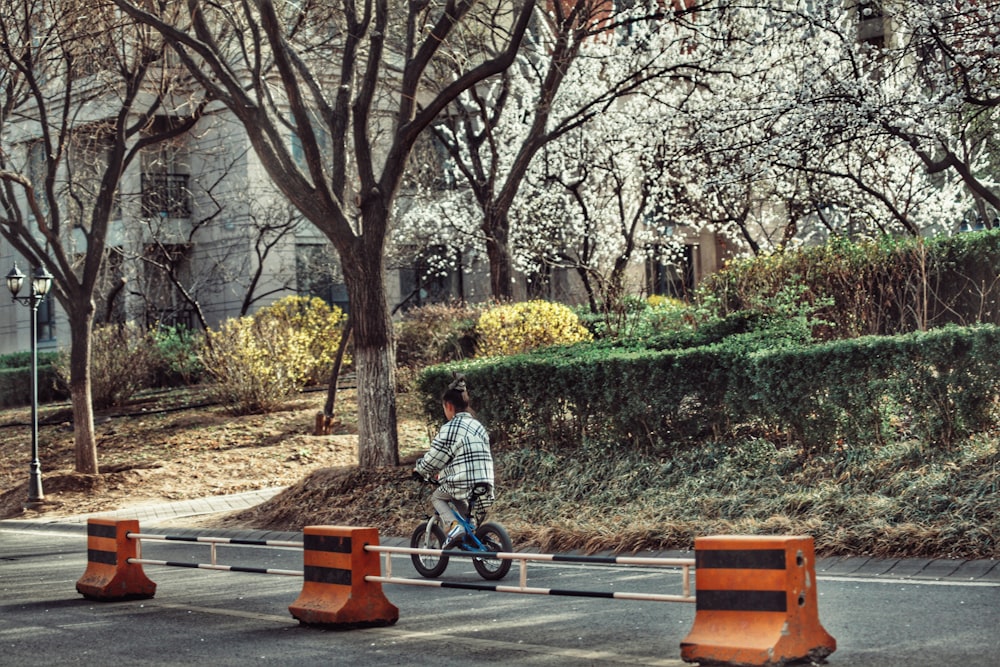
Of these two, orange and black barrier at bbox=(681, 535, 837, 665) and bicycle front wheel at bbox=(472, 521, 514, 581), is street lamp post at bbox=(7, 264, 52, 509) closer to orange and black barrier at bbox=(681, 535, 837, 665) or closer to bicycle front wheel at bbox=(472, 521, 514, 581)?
bicycle front wheel at bbox=(472, 521, 514, 581)

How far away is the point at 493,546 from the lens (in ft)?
35.2

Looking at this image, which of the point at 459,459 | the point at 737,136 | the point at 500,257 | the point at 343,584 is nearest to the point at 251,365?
the point at 500,257

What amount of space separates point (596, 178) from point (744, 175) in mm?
15428

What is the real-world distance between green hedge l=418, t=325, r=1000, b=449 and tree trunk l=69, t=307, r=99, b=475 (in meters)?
7.65

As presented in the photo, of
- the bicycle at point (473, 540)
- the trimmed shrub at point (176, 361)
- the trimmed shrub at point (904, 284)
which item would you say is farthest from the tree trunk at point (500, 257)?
the bicycle at point (473, 540)

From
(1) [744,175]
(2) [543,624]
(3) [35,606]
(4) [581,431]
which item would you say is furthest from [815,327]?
(3) [35,606]

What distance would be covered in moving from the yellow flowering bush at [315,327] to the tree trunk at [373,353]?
40.0 feet

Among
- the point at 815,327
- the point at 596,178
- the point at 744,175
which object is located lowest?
the point at 815,327

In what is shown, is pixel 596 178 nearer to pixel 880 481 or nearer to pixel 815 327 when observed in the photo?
pixel 815 327

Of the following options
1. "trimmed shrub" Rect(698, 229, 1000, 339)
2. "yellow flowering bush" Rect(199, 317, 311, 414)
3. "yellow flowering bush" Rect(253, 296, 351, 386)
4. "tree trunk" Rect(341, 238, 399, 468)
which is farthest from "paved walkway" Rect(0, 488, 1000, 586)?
"yellow flowering bush" Rect(253, 296, 351, 386)

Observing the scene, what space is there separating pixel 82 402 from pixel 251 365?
456 centimetres

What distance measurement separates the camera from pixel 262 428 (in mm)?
24281

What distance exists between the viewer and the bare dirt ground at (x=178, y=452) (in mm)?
20562

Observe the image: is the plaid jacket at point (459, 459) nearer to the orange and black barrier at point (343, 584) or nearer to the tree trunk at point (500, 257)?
the orange and black barrier at point (343, 584)
